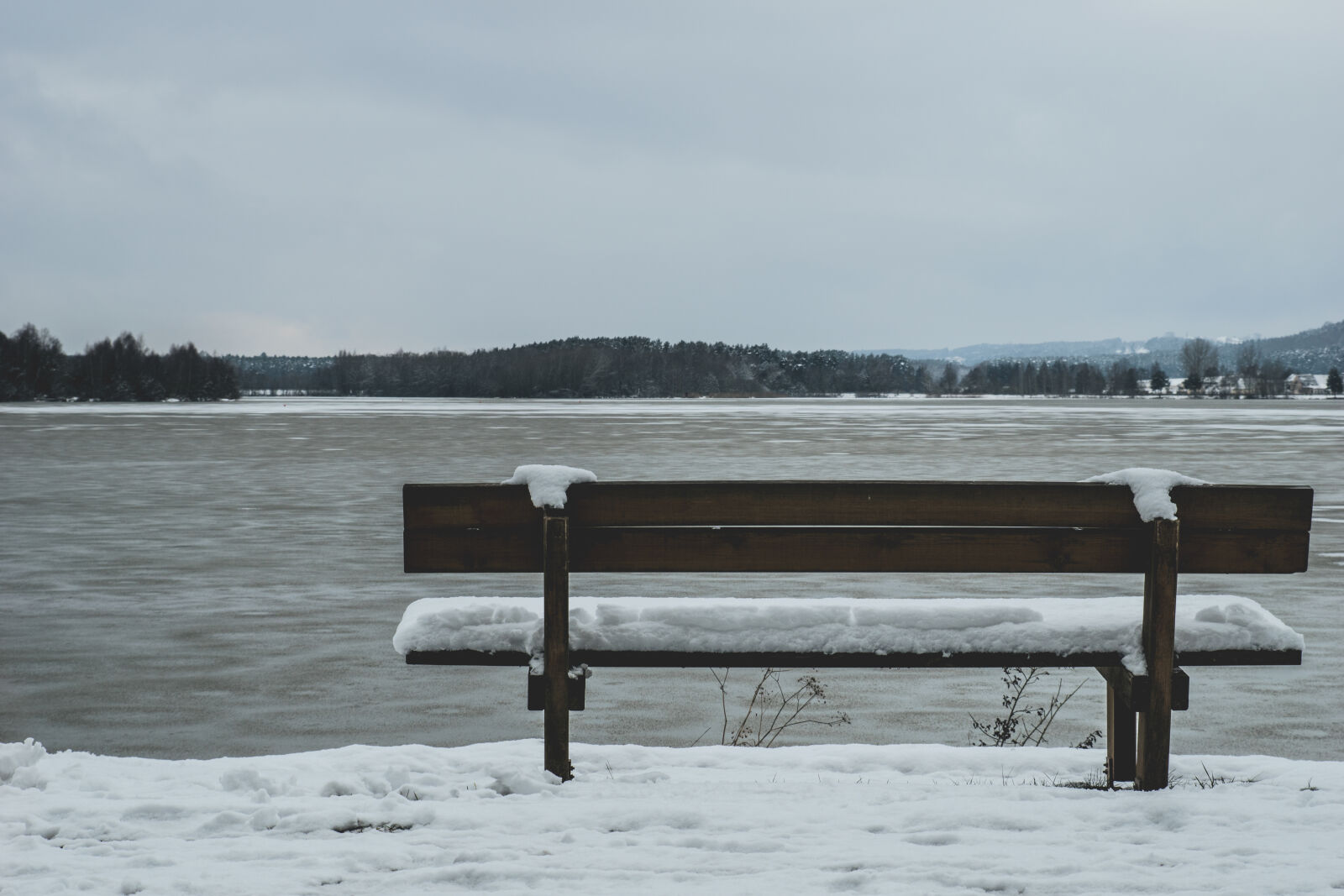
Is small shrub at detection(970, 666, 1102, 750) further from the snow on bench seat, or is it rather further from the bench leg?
the snow on bench seat

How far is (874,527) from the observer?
5094 mm

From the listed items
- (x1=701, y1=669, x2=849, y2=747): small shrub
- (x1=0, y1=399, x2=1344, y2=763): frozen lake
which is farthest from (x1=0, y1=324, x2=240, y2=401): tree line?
(x1=701, y1=669, x2=849, y2=747): small shrub

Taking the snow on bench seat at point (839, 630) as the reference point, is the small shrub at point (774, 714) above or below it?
below

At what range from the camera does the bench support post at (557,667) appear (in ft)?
16.7

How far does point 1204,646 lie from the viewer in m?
5.23

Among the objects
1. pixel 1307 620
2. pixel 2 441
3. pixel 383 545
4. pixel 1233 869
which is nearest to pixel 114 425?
pixel 2 441

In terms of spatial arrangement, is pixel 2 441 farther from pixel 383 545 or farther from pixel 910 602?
pixel 910 602

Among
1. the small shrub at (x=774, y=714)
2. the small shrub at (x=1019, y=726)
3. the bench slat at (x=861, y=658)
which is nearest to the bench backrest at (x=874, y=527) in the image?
the bench slat at (x=861, y=658)

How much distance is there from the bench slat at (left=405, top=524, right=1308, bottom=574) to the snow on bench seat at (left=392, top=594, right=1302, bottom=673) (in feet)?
0.74

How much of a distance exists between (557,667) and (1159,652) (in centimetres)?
230

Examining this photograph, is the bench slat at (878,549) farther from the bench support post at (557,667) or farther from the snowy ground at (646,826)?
the snowy ground at (646,826)

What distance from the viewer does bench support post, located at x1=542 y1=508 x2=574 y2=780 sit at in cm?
509

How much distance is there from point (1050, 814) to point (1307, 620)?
759 centimetres

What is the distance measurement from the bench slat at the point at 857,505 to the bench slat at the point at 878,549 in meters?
0.04
